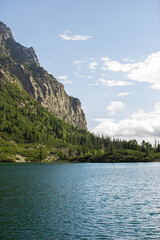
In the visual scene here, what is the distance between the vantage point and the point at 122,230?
33875 mm

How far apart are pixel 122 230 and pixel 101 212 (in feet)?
34.1

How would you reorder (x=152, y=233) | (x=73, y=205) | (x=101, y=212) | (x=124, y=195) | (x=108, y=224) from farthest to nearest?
(x=124, y=195), (x=73, y=205), (x=101, y=212), (x=108, y=224), (x=152, y=233)

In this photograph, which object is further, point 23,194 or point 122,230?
point 23,194

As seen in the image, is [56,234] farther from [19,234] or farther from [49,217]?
[49,217]

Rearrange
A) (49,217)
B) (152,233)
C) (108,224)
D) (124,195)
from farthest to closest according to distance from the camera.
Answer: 1. (124,195)
2. (49,217)
3. (108,224)
4. (152,233)

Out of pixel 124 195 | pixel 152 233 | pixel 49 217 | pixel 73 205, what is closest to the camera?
pixel 152 233

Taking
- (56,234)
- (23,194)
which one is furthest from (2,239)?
(23,194)

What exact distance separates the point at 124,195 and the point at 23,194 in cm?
2906

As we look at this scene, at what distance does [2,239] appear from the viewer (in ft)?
99.9

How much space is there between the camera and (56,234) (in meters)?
32.3

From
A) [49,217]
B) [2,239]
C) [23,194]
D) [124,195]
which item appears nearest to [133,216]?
[49,217]

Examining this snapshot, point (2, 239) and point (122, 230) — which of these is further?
point (122, 230)

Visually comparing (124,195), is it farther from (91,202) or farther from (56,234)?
(56,234)

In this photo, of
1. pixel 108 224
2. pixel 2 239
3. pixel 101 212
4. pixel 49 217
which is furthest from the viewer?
pixel 101 212
